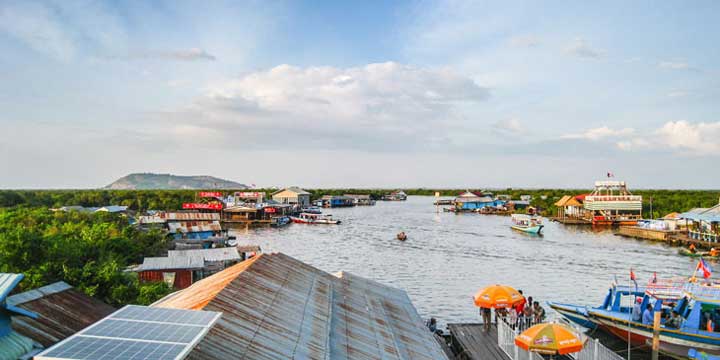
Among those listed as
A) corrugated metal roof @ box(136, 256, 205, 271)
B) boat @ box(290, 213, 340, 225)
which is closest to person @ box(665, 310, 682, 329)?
corrugated metal roof @ box(136, 256, 205, 271)

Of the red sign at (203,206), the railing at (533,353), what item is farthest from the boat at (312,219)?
the railing at (533,353)

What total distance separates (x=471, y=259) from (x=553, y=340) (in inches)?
1420

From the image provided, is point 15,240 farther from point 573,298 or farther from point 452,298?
point 573,298

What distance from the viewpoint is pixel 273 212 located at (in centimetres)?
10319

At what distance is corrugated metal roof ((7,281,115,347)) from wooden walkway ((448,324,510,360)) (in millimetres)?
12793

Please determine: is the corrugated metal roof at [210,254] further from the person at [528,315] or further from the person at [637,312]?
the person at [637,312]

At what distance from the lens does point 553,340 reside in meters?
15.0

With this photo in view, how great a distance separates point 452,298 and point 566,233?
165ft

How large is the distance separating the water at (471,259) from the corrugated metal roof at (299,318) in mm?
12322

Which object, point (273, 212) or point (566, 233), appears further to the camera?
point (273, 212)

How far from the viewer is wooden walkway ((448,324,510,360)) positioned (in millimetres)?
18406

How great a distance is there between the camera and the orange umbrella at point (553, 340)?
49.0 ft

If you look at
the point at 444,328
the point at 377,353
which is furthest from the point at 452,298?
the point at 377,353

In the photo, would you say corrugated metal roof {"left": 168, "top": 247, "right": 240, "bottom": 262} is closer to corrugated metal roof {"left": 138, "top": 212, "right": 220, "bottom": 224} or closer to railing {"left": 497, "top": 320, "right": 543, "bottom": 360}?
railing {"left": 497, "top": 320, "right": 543, "bottom": 360}
